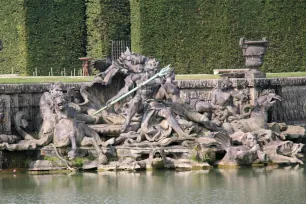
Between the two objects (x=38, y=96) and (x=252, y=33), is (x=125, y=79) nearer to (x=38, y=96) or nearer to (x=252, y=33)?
(x=38, y=96)

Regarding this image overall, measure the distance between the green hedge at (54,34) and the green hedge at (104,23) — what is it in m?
0.26

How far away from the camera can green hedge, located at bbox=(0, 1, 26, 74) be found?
3350 centimetres

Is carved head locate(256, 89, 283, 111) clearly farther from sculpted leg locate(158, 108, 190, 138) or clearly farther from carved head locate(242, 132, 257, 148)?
sculpted leg locate(158, 108, 190, 138)

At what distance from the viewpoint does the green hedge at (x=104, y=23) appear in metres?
34.4

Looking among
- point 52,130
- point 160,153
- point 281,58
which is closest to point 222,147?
point 160,153

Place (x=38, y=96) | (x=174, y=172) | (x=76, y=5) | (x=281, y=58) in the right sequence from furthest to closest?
(x=76, y=5) < (x=281, y=58) < (x=38, y=96) < (x=174, y=172)

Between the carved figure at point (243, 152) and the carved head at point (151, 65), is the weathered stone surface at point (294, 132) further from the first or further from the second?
the carved head at point (151, 65)

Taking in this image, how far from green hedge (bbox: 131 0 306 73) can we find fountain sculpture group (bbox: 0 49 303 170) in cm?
812

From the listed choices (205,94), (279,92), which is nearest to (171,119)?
(205,94)

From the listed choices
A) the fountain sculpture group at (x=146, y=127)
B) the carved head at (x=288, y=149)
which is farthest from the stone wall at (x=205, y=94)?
the carved head at (x=288, y=149)

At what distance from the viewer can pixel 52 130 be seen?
2209 cm

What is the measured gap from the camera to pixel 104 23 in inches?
1358

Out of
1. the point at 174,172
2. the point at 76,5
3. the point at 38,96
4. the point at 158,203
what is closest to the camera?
the point at 158,203

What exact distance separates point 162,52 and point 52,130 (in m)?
10.8
